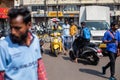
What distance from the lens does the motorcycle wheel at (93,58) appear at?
14.0m

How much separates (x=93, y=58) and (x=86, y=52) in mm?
392

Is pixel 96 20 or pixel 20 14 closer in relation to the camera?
pixel 20 14

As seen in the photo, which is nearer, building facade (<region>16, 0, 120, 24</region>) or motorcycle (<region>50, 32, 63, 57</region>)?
motorcycle (<region>50, 32, 63, 57</region>)

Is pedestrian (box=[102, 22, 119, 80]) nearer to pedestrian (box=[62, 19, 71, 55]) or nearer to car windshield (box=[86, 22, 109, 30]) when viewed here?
car windshield (box=[86, 22, 109, 30])

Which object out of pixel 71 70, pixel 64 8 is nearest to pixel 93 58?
pixel 71 70

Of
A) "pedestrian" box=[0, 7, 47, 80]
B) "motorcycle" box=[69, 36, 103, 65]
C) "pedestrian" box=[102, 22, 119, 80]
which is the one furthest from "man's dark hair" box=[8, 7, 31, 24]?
"motorcycle" box=[69, 36, 103, 65]

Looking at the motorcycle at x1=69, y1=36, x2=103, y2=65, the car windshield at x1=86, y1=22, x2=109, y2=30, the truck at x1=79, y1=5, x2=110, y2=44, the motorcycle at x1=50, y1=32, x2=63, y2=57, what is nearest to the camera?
the motorcycle at x1=69, y1=36, x2=103, y2=65

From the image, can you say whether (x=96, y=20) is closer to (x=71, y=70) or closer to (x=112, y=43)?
(x=71, y=70)

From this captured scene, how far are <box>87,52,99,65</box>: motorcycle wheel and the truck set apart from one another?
3.79m

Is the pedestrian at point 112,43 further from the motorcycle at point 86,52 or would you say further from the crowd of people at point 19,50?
the crowd of people at point 19,50

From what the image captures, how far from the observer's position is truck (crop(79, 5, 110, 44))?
18602 millimetres

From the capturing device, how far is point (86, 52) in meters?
14.4

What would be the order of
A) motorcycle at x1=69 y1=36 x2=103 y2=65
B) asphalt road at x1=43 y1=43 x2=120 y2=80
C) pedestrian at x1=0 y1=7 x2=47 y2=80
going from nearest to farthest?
pedestrian at x1=0 y1=7 x2=47 y2=80
asphalt road at x1=43 y1=43 x2=120 y2=80
motorcycle at x1=69 y1=36 x2=103 y2=65

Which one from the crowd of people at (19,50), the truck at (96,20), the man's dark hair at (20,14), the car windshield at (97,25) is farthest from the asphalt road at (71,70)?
the man's dark hair at (20,14)
